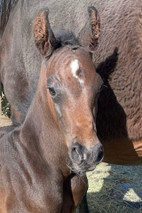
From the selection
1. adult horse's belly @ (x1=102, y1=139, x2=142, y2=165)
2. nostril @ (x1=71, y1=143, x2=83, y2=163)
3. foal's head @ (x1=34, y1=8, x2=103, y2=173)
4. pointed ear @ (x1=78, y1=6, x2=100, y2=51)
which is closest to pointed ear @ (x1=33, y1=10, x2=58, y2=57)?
foal's head @ (x1=34, y1=8, x2=103, y2=173)

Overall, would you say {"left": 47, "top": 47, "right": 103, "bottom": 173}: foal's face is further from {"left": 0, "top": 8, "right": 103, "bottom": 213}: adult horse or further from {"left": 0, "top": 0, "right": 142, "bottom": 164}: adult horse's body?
{"left": 0, "top": 0, "right": 142, "bottom": 164}: adult horse's body

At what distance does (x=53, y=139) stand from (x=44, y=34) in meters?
0.62

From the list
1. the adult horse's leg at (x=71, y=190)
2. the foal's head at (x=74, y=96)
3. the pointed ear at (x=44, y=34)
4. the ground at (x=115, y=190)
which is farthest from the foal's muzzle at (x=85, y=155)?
the ground at (x=115, y=190)

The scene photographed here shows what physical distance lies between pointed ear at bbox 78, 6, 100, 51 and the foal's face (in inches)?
4.9

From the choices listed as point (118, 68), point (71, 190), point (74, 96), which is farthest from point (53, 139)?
point (118, 68)

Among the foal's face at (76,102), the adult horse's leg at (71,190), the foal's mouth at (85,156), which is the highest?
the foal's face at (76,102)

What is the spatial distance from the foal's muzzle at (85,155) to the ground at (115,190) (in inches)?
76.3

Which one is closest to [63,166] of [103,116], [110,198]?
A: [103,116]

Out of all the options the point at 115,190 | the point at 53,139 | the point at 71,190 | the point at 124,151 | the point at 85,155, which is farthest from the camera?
the point at 115,190

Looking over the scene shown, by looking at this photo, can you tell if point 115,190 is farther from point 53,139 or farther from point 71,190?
point 53,139

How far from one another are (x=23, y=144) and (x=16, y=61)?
1.16 m

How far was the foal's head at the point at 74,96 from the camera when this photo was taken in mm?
1894

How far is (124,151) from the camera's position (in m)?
2.59

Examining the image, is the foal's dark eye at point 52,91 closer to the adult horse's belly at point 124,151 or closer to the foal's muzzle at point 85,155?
the foal's muzzle at point 85,155
